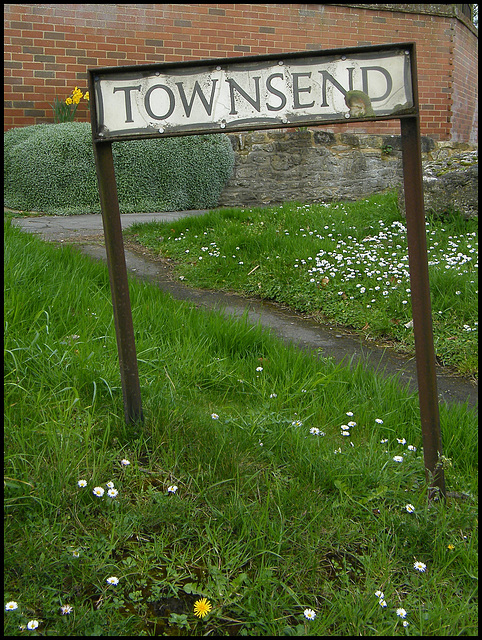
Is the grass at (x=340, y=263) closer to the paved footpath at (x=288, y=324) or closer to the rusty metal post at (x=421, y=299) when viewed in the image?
the paved footpath at (x=288, y=324)

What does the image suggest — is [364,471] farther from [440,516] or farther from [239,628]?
[239,628]

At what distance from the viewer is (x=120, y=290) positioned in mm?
2184

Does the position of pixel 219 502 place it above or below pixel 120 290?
below

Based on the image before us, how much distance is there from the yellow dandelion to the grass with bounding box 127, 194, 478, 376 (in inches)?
99.4

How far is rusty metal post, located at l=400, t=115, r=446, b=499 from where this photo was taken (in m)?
1.90

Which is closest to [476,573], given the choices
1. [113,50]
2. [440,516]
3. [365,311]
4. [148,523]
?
[440,516]

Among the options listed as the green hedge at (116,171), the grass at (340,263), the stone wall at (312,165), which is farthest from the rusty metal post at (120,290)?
the stone wall at (312,165)

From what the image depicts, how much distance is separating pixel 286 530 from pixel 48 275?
2323 millimetres

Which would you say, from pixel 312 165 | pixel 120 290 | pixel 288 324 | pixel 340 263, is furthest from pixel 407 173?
pixel 312 165

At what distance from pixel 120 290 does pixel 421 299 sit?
108 cm

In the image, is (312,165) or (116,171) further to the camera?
(312,165)

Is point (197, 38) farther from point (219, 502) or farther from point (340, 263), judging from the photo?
point (219, 502)

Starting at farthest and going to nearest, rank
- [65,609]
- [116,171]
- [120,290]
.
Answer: [116,171]
[120,290]
[65,609]

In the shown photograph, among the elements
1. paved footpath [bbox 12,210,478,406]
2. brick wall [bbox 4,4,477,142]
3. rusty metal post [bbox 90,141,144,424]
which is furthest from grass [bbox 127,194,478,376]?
brick wall [bbox 4,4,477,142]
